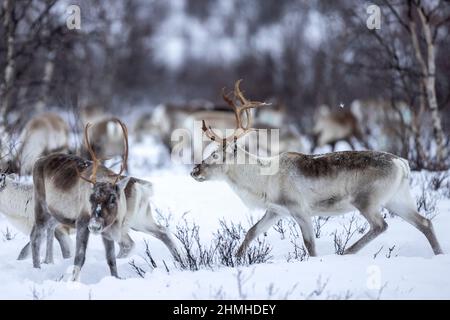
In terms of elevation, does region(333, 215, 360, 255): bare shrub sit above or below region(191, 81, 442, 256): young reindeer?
below

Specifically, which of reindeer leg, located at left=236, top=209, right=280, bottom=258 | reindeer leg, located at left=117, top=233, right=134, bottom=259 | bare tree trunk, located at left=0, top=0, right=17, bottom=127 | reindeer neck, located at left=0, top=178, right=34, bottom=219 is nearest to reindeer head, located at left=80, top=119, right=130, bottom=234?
reindeer leg, located at left=117, top=233, right=134, bottom=259

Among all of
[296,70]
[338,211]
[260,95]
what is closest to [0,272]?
[338,211]

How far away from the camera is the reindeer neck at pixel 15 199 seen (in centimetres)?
639

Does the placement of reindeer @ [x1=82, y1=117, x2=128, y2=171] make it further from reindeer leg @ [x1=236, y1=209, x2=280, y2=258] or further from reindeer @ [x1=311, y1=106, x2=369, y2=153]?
reindeer leg @ [x1=236, y1=209, x2=280, y2=258]

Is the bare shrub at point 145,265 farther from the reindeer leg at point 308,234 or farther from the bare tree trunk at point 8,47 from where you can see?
the bare tree trunk at point 8,47

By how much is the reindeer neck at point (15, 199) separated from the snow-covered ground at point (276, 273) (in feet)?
1.24

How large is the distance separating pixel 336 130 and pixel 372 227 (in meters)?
8.45

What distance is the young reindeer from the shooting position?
573cm

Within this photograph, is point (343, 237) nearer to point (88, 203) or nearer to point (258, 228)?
point (258, 228)

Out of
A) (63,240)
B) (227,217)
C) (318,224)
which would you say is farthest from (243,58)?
(63,240)

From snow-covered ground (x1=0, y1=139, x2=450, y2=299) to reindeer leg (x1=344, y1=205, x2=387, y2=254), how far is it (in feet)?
0.49

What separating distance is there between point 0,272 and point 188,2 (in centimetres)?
3676

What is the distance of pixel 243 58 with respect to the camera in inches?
1139

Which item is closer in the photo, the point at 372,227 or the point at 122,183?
the point at 122,183
